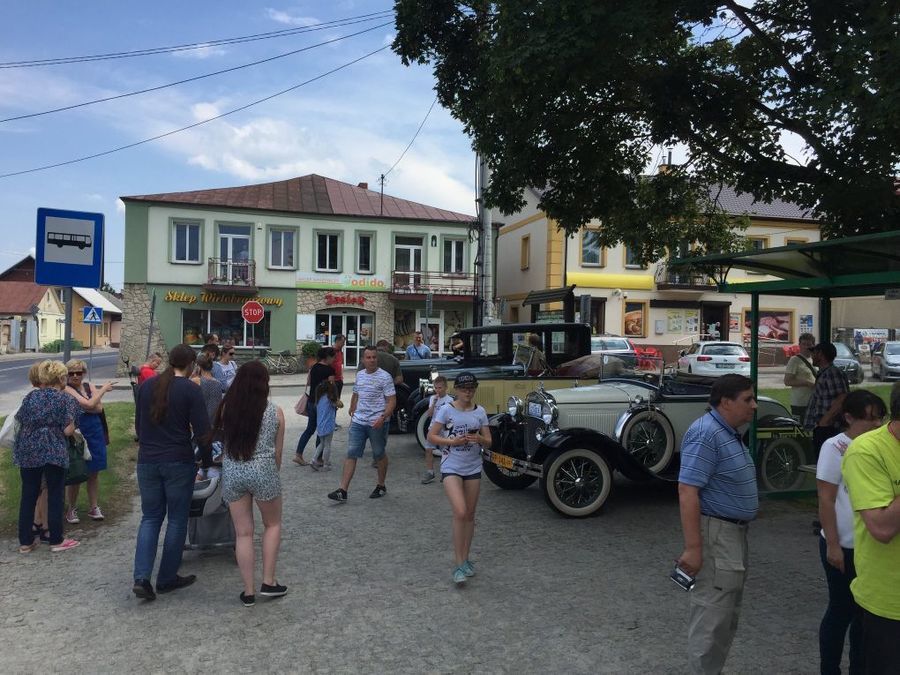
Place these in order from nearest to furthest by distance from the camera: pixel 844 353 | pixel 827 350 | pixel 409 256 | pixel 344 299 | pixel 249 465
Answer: pixel 249 465 < pixel 827 350 < pixel 844 353 < pixel 344 299 < pixel 409 256

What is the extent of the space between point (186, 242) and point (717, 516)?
2868 cm

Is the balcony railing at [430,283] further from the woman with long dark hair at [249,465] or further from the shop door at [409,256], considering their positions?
the woman with long dark hair at [249,465]

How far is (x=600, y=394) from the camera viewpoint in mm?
7875

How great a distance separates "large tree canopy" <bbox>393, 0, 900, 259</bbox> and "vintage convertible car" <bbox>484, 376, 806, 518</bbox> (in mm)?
2594

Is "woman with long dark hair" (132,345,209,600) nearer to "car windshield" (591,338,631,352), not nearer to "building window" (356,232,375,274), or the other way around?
"car windshield" (591,338,631,352)

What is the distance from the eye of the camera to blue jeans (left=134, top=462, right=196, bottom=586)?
4.84 m

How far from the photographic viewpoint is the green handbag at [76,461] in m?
5.99

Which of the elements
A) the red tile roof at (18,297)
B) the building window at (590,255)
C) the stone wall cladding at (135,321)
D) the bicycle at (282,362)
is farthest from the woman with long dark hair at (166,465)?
the red tile roof at (18,297)

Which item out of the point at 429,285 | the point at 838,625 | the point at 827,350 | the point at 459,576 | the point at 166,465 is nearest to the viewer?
the point at 838,625

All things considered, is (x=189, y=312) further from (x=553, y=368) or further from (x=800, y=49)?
(x=800, y=49)

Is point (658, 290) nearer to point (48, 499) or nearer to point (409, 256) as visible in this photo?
point (409, 256)

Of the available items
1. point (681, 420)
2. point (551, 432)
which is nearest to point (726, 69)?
point (681, 420)

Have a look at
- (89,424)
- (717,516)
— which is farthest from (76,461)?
(717,516)

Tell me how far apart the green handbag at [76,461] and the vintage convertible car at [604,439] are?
407 centimetres
